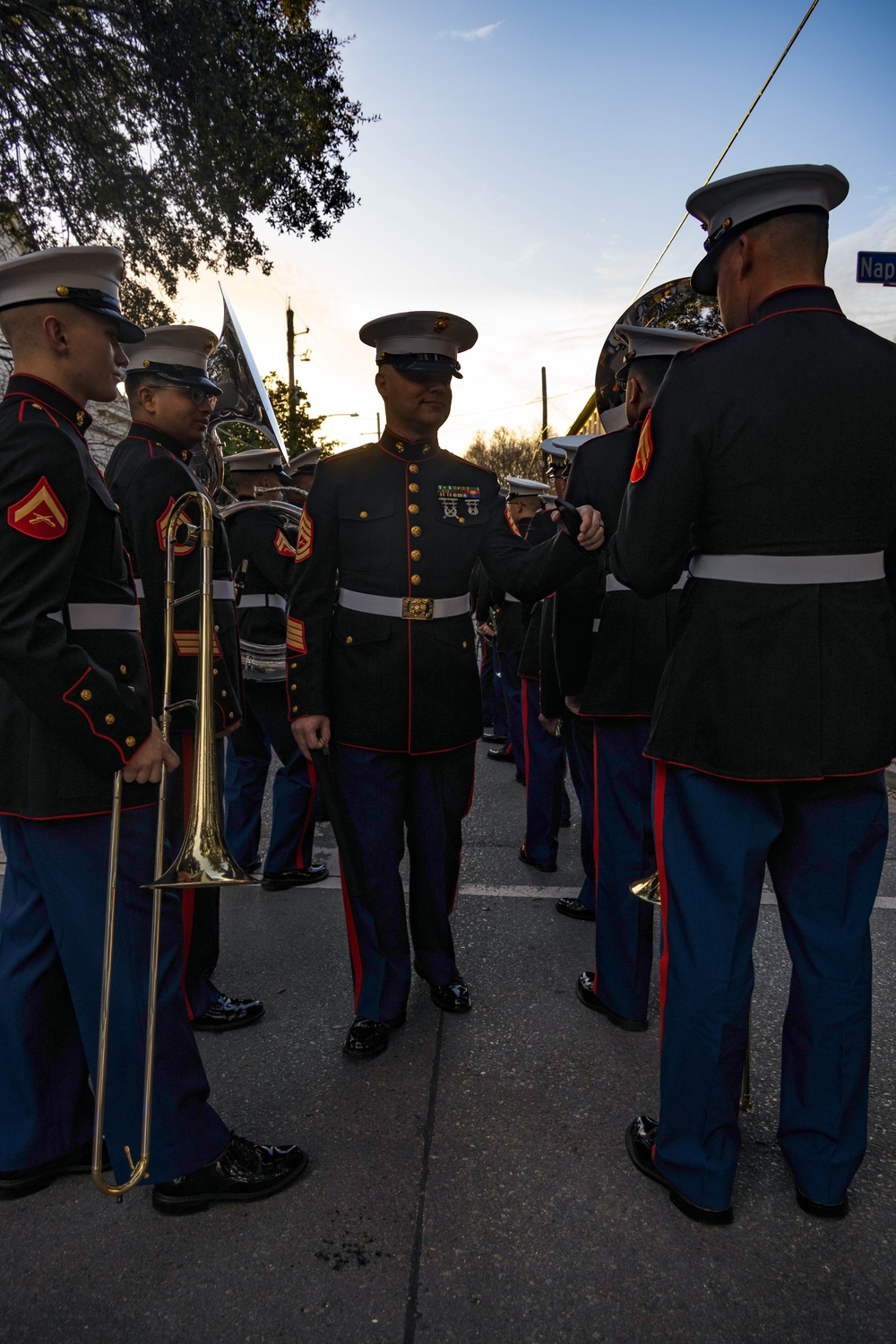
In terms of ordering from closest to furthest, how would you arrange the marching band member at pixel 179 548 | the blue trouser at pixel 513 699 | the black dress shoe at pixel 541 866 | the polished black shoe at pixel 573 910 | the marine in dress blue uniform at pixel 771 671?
the marine in dress blue uniform at pixel 771 671 < the marching band member at pixel 179 548 < the polished black shoe at pixel 573 910 < the black dress shoe at pixel 541 866 < the blue trouser at pixel 513 699

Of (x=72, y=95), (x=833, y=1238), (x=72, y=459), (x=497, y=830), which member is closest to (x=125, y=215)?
(x=72, y=95)

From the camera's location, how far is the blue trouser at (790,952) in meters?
1.87

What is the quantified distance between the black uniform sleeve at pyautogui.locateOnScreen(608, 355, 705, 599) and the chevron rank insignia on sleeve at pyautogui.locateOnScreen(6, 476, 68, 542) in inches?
46.0

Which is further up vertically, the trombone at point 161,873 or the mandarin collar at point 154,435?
the mandarin collar at point 154,435

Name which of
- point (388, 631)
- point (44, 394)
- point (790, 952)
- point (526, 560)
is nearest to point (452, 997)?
point (388, 631)

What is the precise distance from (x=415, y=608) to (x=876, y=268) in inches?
203

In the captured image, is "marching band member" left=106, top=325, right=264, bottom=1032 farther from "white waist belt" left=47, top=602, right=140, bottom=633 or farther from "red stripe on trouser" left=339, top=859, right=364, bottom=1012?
"white waist belt" left=47, top=602, right=140, bottom=633

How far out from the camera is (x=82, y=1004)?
1.91 meters

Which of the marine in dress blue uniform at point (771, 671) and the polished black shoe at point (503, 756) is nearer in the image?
the marine in dress blue uniform at point (771, 671)

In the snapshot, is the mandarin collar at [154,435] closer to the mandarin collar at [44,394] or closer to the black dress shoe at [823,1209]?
the mandarin collar at [44,394]

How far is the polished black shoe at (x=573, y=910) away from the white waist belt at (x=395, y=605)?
1677 mm

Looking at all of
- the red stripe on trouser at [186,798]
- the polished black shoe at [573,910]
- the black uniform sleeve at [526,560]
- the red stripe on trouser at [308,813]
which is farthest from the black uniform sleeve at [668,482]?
the red stripe on trouser at [308,813]

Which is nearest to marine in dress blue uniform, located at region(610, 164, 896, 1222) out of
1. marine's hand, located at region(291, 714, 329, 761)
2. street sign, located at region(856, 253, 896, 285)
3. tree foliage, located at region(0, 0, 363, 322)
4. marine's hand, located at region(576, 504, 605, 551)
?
marine's hand, located at region(576, 504, 605, 551)

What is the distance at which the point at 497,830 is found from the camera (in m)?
5.29
